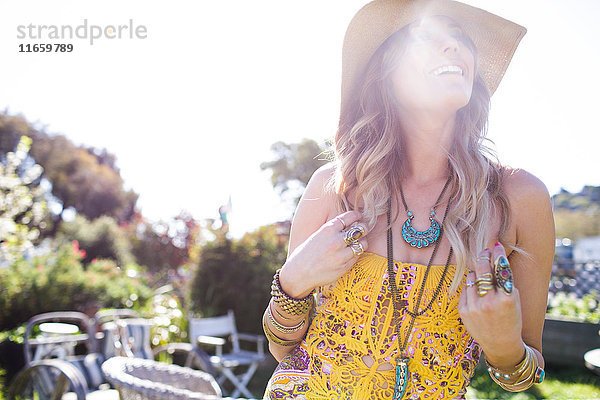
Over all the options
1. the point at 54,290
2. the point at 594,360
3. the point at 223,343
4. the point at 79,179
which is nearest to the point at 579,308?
the point at 594,360

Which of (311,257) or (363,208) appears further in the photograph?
(363,208)

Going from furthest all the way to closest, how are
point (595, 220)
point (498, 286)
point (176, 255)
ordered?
point (595, 220), point (176, 255), point (498, 286)

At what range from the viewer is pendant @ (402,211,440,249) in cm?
137

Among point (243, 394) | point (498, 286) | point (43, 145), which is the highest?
point (43, 145)

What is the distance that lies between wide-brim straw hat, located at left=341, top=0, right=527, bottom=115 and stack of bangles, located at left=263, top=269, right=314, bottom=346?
2.46 feet

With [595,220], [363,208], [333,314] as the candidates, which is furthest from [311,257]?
[595,220]

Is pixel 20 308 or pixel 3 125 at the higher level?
pixel 3 125

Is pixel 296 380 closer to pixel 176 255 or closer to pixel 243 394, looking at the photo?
pixel 243 394

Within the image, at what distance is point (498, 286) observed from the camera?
3.19 ft

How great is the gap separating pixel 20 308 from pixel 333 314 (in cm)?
710

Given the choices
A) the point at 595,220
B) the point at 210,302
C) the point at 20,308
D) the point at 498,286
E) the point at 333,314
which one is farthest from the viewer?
the point at 595,220

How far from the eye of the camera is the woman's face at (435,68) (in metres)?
1.38

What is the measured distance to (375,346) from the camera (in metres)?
1.27

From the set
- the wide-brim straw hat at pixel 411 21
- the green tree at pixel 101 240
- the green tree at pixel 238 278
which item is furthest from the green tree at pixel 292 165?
the wide-brim straw hat at pixel 411 21
